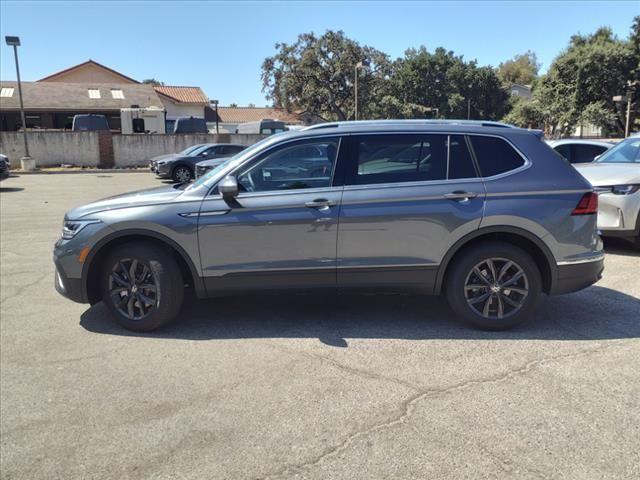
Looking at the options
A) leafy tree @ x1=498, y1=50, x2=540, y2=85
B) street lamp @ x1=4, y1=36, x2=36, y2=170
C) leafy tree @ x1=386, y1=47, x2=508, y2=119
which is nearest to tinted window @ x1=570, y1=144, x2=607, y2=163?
street lamp @ x1=4, y1=36, x2=36, y2=170

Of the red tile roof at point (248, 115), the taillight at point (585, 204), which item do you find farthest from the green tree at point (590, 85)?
the taillight at point (585, 204)

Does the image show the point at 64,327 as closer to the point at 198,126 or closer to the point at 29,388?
the point at 29,388

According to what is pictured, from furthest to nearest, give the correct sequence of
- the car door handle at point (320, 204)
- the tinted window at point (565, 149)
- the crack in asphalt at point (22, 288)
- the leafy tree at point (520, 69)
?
the leafy tree at point (520, 69) < the tinted window at point (565, 149) < the crack in asphalt at point (22, 288) < the car door handle at point (320, 204)

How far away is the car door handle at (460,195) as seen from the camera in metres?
4.41

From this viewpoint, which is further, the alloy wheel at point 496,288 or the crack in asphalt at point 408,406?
the alloy wheel at point 496,288

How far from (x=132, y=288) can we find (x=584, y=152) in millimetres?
9832

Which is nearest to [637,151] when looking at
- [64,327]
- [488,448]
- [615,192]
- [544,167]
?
[615,192]

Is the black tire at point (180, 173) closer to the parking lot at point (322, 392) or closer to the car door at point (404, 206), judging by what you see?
the parking lot at point (322, 392)

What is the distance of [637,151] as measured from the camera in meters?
8.13

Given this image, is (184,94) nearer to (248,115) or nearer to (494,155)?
(248,115)

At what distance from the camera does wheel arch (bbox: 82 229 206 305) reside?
14.8 feet

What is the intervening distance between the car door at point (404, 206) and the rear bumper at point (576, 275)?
88 cm

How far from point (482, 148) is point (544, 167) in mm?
546

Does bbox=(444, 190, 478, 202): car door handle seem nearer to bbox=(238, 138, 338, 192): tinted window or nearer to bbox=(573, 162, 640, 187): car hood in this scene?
bbox=(238, 138, 338, 192): tinted window
